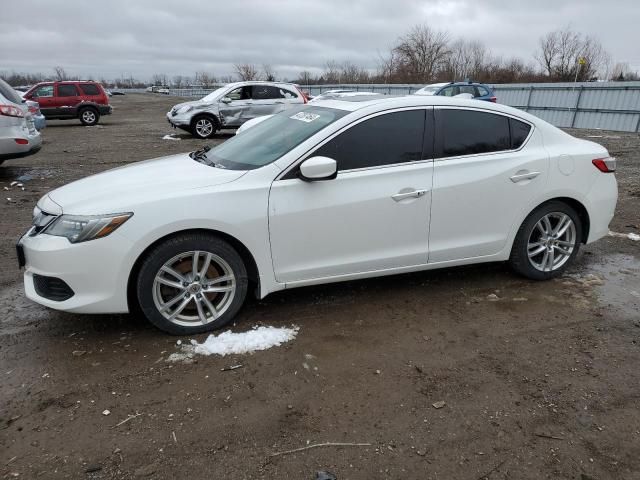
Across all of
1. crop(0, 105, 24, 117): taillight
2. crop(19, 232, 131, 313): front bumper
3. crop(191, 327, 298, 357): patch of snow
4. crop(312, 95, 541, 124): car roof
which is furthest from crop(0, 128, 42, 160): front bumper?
crop(191, 327, 298, 357): patch of snow

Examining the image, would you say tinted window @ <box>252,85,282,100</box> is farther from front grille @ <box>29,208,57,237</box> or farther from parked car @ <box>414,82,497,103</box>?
front grille @ <box>29,208,57,237</box>

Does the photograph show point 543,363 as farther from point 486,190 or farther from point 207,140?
point 207,140

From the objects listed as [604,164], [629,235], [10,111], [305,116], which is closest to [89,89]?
[10,111]

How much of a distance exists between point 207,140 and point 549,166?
12.7 meters

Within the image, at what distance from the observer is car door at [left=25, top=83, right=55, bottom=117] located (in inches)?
809

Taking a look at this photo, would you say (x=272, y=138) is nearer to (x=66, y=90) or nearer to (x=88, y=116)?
(x=66, y=90)

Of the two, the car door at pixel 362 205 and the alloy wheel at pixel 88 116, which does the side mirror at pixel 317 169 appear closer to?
the car door at pixel 362 205

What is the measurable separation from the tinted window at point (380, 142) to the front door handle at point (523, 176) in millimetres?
843

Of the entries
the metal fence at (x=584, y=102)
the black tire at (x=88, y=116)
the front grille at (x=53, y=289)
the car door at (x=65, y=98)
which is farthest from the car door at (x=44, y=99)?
the metal fence at (x=584, y=102)

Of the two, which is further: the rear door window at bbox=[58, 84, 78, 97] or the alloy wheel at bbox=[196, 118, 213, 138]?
the rear door window at bbox=[58, 84, 78, 97]

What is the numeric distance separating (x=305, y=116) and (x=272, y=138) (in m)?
0.36

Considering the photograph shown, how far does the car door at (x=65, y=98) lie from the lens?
20750 mm

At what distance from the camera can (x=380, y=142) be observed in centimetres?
376

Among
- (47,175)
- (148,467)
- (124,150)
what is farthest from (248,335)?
(124,150)
